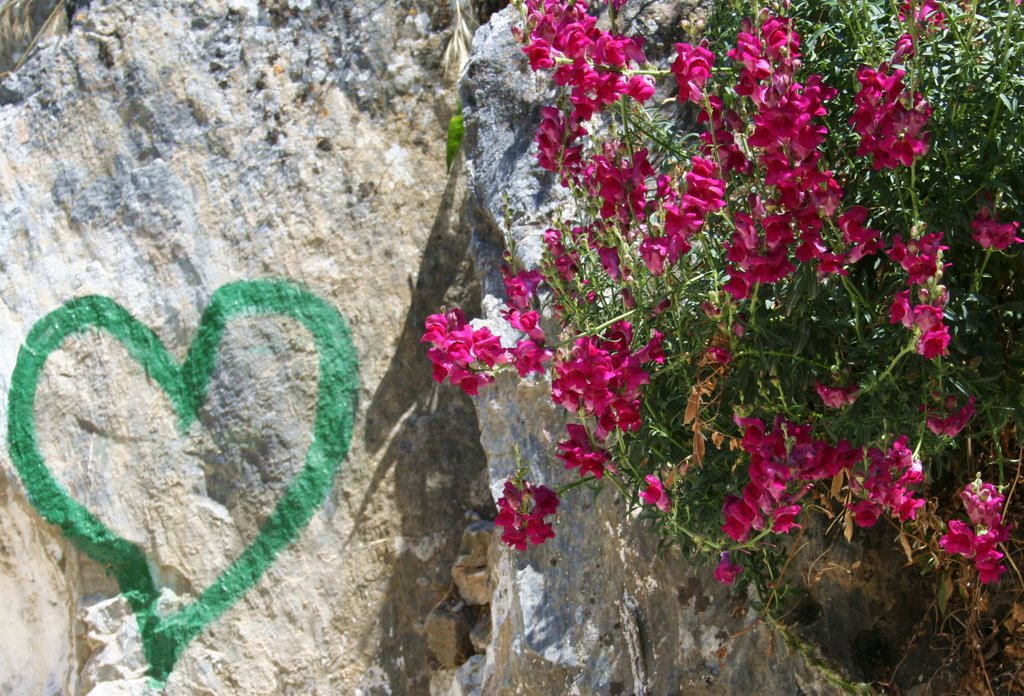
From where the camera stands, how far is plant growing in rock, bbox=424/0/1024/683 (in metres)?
2.11

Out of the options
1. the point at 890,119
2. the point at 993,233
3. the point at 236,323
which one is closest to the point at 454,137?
the point at 236,323

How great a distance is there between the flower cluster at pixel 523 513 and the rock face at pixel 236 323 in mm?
1221

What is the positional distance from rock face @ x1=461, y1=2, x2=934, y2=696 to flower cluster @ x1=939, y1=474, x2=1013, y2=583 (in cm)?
50

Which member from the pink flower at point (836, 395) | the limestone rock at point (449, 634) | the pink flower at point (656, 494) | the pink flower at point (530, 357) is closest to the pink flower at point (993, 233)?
the pink flower at point (836, 395)

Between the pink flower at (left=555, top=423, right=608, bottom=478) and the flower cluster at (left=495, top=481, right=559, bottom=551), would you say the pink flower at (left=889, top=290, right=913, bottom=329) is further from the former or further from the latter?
the flower cluster at (left=495, top=481, right=559, bottom=551)

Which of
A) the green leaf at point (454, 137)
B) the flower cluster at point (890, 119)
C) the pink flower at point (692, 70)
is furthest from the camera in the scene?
the green leaf at point (454, 137)

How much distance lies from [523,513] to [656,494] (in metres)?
0.33

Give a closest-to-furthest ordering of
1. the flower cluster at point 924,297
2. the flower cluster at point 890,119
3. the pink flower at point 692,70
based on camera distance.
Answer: the flower cluster at point 924,297, the flower cluster at point 890,119, the pink flower at point 692,70

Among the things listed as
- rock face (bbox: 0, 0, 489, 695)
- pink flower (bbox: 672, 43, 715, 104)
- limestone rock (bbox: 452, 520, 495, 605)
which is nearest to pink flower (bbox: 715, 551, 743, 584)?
pink flower (bbox: 672, 43, 715, 104)

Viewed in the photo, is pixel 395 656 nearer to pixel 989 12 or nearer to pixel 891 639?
pixel 891 639

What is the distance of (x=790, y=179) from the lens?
6.88 ft

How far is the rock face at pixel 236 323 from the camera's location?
11.9 ft

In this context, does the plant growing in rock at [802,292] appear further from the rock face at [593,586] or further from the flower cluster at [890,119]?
the rock face at [593,586]

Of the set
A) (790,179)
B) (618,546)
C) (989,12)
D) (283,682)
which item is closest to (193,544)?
(283,682)
